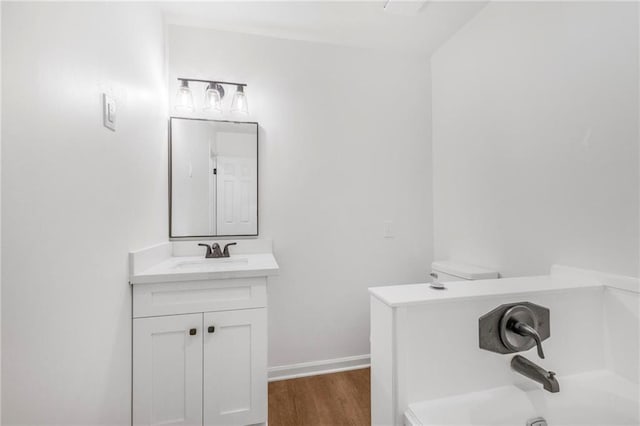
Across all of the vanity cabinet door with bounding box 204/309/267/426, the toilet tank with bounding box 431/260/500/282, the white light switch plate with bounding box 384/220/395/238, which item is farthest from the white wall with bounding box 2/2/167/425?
the toilet tank with bounding box 431/260/500/282

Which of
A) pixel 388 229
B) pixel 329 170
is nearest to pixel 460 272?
pixel 388 229

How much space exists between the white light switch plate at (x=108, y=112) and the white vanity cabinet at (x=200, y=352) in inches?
28.8

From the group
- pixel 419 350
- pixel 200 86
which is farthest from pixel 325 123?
pixel 419 350

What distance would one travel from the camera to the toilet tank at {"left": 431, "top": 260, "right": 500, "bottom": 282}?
1.72 m

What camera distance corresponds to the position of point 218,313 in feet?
4.75

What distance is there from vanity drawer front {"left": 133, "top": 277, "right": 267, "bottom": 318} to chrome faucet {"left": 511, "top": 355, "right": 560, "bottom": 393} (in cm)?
110

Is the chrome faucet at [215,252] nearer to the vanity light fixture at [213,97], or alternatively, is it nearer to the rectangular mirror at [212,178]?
the rectangular mirror at [212,178]

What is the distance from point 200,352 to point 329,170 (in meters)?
1.40

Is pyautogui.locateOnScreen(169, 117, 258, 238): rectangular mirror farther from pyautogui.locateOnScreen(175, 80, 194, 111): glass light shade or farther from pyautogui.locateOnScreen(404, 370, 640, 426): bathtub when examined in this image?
pyautogui.locateOnScreen(404, 370, 640, 426): bathtub

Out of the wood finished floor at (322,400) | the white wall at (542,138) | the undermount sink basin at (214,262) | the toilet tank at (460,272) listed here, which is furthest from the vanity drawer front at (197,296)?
the white wall at (542,138)

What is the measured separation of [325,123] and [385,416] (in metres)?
1.80

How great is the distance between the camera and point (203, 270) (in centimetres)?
145

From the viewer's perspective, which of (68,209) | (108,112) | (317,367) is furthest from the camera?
(317,367)

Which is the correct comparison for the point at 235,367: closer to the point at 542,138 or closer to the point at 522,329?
the point at 522,329
